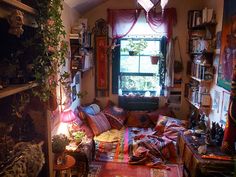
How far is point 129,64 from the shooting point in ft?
14.7

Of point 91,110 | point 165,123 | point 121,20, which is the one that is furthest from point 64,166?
point 121,20

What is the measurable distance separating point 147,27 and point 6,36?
129 inches

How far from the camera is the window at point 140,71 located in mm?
4418

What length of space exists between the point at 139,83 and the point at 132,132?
1090 millimetres

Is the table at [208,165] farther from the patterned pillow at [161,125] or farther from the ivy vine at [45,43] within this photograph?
the ivy vine at [45,43]

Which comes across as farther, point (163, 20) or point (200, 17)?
point (163, 20)

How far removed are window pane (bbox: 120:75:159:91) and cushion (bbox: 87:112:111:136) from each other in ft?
2.88

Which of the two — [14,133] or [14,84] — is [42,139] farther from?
[14,84]

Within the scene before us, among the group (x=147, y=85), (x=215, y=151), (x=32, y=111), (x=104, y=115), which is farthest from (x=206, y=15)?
(x=32, y=111)

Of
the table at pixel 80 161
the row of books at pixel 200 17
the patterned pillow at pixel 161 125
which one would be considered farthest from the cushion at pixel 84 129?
the row of books at pixel 200 17

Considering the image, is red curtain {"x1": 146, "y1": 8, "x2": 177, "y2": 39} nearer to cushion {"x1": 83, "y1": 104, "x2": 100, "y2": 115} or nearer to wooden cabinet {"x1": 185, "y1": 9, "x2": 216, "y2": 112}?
wooden cabinet {"x1": 185, "y1": 9, "x2": 216, "y2": 112}

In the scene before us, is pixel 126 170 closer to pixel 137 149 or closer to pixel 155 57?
pixel 137 149

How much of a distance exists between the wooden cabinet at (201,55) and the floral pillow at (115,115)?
4.27 feet

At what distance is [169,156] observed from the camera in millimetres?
3260
